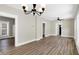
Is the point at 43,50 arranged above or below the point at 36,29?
below

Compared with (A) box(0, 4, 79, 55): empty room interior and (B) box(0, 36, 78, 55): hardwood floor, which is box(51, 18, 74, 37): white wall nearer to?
(A) box(0, 4, 79, 55): empty room interior

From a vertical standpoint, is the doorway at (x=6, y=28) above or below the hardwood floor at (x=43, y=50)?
above

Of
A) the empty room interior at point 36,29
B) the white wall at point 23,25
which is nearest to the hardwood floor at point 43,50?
the empty room interior at point 36,29

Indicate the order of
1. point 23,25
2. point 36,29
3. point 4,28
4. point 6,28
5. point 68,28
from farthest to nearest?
point 68,28 < point 6,28 < point 4,28 < point 36,29 < point 23,25

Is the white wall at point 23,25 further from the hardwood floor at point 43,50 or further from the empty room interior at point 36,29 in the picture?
the hardwood floor at point 43,50

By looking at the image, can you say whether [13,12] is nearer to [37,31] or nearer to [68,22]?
[37,31]

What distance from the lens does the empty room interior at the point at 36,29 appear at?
4379 millimetres

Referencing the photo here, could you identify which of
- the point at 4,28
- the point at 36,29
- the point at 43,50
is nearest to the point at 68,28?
the point at 36,29

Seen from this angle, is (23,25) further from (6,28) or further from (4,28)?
(6,28)

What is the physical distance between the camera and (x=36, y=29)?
8391 millimetres

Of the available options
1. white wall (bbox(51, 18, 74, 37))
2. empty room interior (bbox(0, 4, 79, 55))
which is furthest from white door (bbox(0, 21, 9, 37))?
white wall (bbox(51, 18, 74, 37))

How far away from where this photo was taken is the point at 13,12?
17.6ft

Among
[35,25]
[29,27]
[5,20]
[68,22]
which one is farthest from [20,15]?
[68,22]
